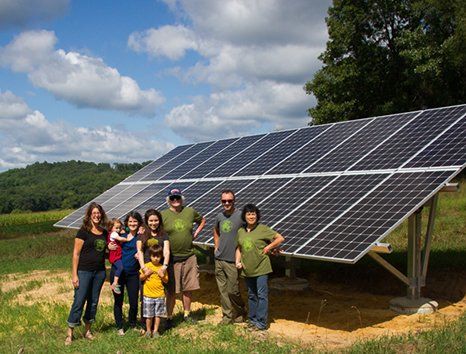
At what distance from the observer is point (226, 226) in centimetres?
921

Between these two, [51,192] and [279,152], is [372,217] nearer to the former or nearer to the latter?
[279,152]

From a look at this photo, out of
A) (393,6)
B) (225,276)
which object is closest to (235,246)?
(225,276)

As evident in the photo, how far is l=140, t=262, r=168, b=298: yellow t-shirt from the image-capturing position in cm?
866

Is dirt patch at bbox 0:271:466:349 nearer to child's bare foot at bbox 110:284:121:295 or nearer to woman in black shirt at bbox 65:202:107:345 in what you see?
child's bare foot at bbox 110:284:121:295

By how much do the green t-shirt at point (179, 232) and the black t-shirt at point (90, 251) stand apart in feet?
3.96

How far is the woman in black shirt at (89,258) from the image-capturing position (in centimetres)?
859

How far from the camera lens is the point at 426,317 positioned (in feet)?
31.7

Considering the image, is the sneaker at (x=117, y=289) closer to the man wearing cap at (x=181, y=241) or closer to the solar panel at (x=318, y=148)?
the man wearing cap at (x=181, y=241)

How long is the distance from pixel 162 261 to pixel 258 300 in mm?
1695

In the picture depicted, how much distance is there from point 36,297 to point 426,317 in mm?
9456

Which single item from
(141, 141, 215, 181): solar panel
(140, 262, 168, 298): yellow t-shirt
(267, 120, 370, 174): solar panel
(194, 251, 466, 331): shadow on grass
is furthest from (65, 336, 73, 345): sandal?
(141, 141, 215, 181): solar panel

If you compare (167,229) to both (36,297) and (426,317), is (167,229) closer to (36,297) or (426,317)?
(426,317)

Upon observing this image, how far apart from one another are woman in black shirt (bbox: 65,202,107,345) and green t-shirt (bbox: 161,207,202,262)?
3.68 feet

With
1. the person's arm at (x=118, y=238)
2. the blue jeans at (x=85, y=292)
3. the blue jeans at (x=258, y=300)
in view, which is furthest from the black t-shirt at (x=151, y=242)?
the blue jeans at (x=258, y=300)
